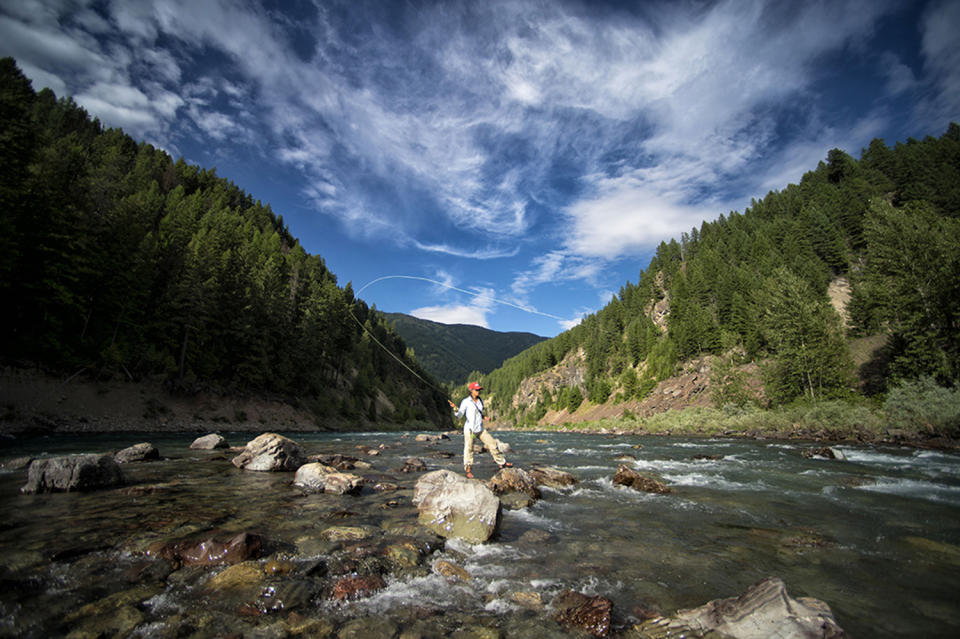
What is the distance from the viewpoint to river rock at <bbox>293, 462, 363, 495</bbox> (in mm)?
10148

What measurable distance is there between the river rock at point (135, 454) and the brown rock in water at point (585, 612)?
16.1m

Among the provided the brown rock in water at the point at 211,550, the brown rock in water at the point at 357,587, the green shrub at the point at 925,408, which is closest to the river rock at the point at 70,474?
the brown rock in water at the point at 211,550

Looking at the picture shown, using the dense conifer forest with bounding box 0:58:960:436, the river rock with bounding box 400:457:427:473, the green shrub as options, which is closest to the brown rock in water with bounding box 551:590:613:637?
the river rock with bounding box 400:457:427:473

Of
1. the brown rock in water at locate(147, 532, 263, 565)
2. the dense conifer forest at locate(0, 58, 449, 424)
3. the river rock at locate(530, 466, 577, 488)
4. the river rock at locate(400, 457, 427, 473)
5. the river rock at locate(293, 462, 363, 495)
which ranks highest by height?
the dense conifer forest at locate(0, 58, 449, 424)

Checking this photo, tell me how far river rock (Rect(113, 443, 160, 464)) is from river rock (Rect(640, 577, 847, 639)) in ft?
56.8

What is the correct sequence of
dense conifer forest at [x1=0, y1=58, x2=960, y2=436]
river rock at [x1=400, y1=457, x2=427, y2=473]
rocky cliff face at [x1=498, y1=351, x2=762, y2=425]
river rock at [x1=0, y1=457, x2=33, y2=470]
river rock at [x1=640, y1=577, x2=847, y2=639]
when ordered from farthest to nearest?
rocky cliff face at [x1=498, y1=351, x2=762, y2=425], dense conifer forest at [x1=0, y1=58, x2=960, y2=436], river rock at [x1=400, y1=457, x2=427, y2=473], river rock at [x1=0, y1=457, x2=33, y2=470], river rock at [x1=640, y1=577, x2=847, y2=639]

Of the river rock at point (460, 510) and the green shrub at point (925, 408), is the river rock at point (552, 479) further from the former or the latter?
the green shrub at point (925, 408)

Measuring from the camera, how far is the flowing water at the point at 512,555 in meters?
3.98

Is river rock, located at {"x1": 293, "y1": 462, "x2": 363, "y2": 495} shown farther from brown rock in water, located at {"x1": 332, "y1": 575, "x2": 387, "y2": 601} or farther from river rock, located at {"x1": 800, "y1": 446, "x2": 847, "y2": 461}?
river rock, located at {"x1": 800, "y1": 446, "x2": 847, "y2": 461}

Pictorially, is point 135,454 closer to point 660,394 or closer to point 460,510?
point 460,510

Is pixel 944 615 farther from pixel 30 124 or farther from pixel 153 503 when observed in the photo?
pixel 30 124

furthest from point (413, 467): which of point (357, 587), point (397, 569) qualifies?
point (357, 587)

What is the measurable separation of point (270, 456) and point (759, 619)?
46.3 ft

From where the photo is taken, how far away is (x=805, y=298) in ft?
124
